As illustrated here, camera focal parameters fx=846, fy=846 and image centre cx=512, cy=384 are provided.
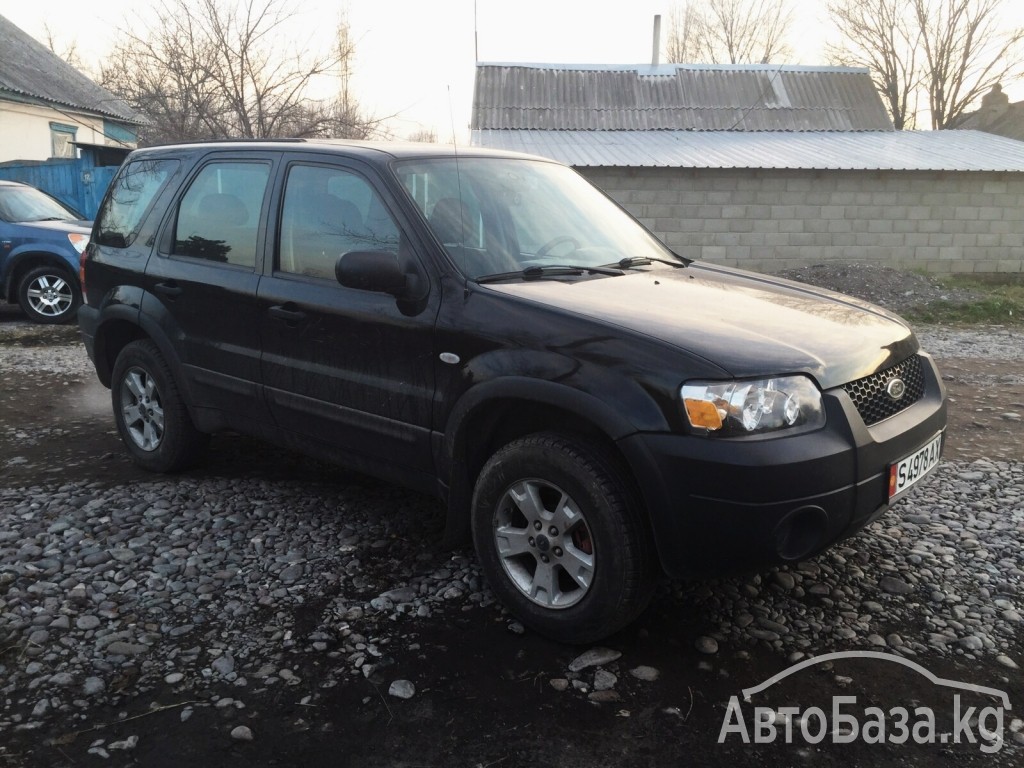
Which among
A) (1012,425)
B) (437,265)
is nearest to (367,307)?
(437,265)

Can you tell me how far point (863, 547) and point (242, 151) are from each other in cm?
362

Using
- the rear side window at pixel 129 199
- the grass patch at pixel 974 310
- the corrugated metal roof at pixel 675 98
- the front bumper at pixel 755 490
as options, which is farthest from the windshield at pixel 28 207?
the grass patch at pixel 974 310

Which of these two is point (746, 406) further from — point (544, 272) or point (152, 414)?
point (152, 414)

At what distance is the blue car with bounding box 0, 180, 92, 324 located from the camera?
1052cm

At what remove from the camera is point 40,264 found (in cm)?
1065

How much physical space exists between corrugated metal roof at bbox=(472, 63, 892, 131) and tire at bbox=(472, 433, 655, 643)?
1581 centimetres

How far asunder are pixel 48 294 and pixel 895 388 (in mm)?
10521

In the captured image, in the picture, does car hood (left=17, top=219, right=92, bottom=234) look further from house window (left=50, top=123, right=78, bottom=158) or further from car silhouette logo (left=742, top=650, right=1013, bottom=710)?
house window (left=50, top=123, right=78, bottom=158)

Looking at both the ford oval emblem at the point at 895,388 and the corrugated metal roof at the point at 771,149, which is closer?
the ford oval emblem at the point at 895,388

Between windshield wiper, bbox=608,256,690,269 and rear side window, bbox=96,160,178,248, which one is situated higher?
rear side window, bbox=96,160,178,248

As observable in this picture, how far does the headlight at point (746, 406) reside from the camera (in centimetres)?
274

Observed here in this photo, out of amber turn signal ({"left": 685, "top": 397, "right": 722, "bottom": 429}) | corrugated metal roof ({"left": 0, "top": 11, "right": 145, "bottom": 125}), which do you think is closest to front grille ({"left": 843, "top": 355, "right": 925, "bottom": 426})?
amber turn signal ({"left": 685, "top": 397, "right": 722, "bottom": 429})

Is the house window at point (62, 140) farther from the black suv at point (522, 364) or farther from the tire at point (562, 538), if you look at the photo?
the tire at point (562, 538)

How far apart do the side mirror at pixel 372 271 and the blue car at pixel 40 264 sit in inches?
336
